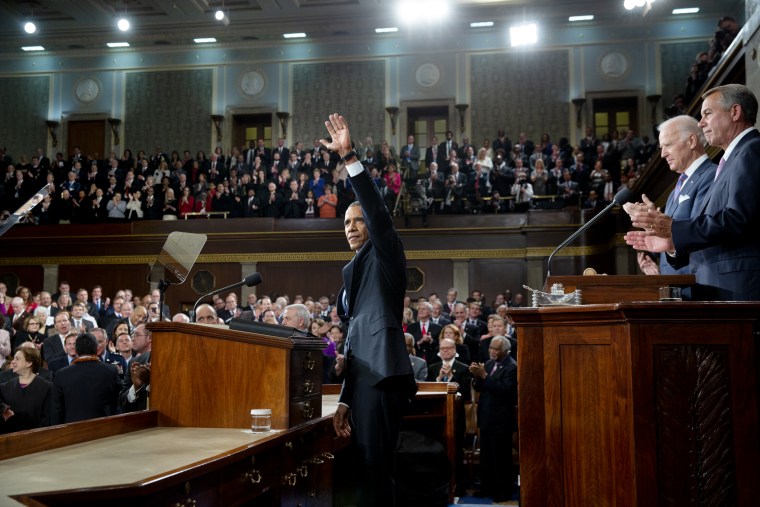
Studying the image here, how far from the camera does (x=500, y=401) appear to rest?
5.92 metres

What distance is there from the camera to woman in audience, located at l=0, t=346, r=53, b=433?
4402 mm

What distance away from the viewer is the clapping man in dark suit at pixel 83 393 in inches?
173

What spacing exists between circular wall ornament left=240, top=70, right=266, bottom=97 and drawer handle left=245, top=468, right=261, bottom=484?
55.1ft

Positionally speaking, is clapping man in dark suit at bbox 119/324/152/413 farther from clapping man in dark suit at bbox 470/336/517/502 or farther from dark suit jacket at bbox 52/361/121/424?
clapping man in dark suit at bbox 470/336/517/502

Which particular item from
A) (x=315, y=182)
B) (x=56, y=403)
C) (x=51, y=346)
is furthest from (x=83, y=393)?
(x=315, y=182)

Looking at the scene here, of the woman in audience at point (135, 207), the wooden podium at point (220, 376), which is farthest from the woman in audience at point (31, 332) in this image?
the woman in audience at point (135, 207)

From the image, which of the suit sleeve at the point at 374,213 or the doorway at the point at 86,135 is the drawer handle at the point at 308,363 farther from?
the doorway at the point at 86,135

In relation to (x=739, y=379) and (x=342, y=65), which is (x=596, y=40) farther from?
(x=739, y=379)

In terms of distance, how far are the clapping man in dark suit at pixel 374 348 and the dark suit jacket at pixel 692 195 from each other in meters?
1.16

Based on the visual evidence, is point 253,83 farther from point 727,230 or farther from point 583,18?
point 727,230

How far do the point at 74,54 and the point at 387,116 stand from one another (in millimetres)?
8443

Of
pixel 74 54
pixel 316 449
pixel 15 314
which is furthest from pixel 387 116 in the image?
pixel 316 449

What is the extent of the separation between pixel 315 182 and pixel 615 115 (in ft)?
25.4

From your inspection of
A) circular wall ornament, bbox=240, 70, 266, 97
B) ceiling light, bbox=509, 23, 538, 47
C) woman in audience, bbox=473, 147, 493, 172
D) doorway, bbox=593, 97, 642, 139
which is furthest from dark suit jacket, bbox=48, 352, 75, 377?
doorway, bbox=593, 97, 642, 139
